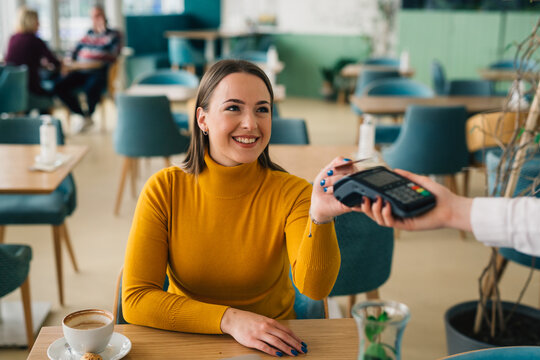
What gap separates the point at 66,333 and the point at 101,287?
220 cm

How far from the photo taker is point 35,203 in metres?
3.02

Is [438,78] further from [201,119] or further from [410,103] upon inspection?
[201,119]

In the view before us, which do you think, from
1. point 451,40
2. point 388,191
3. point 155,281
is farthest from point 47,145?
point 451,40

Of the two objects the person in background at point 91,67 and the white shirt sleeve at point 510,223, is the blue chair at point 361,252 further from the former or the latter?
the person in background at point 91,67

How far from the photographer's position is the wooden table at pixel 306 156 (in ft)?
A: 8.93

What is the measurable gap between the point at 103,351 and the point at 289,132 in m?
2.36

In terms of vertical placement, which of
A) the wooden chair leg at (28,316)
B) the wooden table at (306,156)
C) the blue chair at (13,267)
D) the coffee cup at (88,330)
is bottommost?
the wooden chair leg at (28,316)

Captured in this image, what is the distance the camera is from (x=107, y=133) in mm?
7094

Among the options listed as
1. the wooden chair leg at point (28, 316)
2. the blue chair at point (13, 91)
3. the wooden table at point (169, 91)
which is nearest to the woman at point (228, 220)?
the wooden chair leg at point (28, 316)

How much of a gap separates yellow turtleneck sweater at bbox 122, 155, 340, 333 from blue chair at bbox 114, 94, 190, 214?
2.67m

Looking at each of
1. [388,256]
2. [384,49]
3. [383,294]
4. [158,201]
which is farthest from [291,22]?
[158,201]

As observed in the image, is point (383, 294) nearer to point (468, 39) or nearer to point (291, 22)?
point (468, 39)

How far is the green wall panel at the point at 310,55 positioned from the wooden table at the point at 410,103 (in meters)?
4.93

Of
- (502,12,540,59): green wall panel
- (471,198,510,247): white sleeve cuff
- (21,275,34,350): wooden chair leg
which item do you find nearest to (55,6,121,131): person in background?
(21,275,34,350): wooden chair leg
